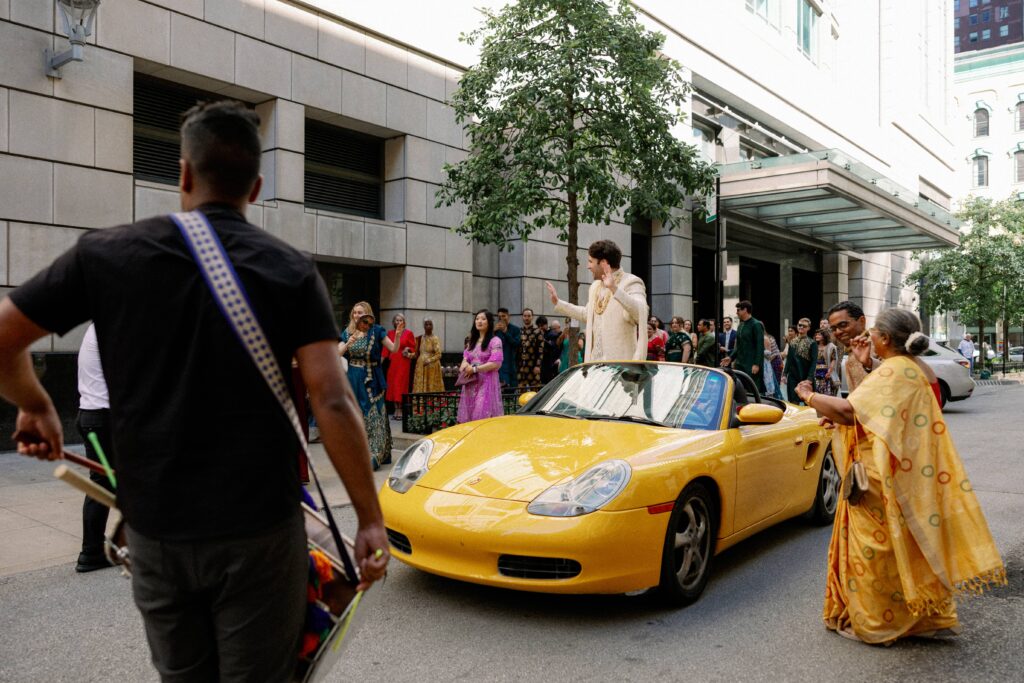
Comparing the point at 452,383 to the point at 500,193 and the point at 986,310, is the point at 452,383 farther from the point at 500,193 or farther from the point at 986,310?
the point at 986,310

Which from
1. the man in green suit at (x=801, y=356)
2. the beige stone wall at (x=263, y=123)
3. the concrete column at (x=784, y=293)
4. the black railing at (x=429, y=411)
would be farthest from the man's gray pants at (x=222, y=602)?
the concrete column at (x=784, y=293)

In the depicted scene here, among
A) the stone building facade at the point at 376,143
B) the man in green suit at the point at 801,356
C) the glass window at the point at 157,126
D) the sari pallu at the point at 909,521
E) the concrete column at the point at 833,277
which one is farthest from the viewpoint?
the concrete column at the point at 833,277

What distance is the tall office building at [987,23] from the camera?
96.7 meters

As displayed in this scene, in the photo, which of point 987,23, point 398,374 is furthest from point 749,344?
point 987,23

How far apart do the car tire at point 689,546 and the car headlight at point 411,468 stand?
1422 millimetres

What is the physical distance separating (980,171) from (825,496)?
6647 centimetres

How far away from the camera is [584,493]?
4277mm

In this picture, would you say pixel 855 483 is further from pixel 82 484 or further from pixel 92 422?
pixel 92 422

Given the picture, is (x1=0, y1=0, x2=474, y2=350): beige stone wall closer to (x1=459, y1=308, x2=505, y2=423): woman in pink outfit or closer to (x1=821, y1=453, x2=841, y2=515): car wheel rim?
(x1=459, y1=308, x2=505, y2=423): woman in pink outfit

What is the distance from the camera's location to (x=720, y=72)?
966 inches

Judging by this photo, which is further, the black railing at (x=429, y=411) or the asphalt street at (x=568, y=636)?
the black railing at (x=429, y=411)

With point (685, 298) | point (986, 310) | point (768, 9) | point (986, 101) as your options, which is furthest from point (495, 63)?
point (986, 101)

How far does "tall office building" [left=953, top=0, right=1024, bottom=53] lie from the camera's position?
96688mm

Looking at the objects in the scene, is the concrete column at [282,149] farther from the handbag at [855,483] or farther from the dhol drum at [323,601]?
the dhol drum at [323,601]
